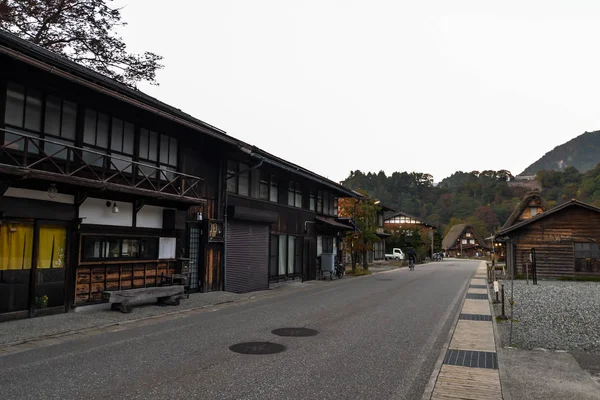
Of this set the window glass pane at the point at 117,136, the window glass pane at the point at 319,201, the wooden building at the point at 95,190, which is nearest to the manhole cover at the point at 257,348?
the wooden building at the point at 95,190

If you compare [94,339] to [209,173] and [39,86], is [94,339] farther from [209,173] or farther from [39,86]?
[209,173]

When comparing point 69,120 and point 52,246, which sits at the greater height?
point 69,120

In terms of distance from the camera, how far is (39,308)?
1152 centimetres

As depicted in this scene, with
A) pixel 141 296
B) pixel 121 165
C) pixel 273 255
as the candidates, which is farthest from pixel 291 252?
pixel 121 165

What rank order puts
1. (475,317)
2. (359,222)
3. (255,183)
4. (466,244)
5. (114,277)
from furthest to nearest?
(466,244) < (359,222) < (255,183) < (114,277) < (475,317)

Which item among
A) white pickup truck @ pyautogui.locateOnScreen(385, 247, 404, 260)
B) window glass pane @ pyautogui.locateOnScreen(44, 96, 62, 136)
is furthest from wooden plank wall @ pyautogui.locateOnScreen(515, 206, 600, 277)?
white pickup truck @ pyautogui.locateOnScreen(385, 247, 404, 260)

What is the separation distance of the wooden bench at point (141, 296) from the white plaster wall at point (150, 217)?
2.39 meters

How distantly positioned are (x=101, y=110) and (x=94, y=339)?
742 cm

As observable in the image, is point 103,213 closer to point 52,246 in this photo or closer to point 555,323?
point 52,246

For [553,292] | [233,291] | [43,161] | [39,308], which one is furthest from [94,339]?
[553,292]

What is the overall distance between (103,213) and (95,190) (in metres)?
1.39

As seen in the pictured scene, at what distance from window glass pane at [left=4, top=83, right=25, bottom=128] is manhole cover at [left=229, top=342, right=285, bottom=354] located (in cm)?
822

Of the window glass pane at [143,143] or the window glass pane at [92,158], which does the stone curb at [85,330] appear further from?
the window glass pane at [143,143]

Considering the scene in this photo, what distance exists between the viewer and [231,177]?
773 inches
